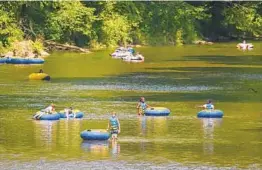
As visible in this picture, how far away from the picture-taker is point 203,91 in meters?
72.4

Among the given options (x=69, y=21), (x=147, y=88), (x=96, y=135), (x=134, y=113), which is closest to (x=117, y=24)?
(x=69, y=21)

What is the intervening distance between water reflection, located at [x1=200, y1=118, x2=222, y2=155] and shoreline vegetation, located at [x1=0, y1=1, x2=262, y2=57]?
50.9 m

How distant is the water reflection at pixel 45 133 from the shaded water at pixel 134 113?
0.06 feet

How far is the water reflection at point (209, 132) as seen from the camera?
45000mm

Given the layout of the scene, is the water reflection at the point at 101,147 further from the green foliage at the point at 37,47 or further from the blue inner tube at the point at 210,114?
the green foliage at the point at 37,47

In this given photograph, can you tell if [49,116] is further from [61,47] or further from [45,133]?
[61,47]

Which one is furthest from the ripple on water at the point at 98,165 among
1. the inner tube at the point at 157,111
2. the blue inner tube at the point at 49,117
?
the inner tube at the point at 157,111

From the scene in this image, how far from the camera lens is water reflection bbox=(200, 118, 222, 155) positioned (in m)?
45.0

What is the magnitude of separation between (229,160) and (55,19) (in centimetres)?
7257

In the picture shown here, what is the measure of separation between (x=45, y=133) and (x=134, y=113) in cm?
986

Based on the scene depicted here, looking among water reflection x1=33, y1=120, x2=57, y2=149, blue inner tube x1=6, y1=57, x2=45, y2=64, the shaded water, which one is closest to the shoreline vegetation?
blue inner tube x1=6, y1=57, x2=45, y2=64

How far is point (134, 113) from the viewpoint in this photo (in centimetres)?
5803

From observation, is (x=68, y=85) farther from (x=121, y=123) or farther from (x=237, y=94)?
(x=121, y=123)

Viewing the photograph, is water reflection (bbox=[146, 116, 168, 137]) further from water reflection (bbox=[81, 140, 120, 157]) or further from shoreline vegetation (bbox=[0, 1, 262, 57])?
shoreline vegetation (bbox=[0, 1, 262, 57])
